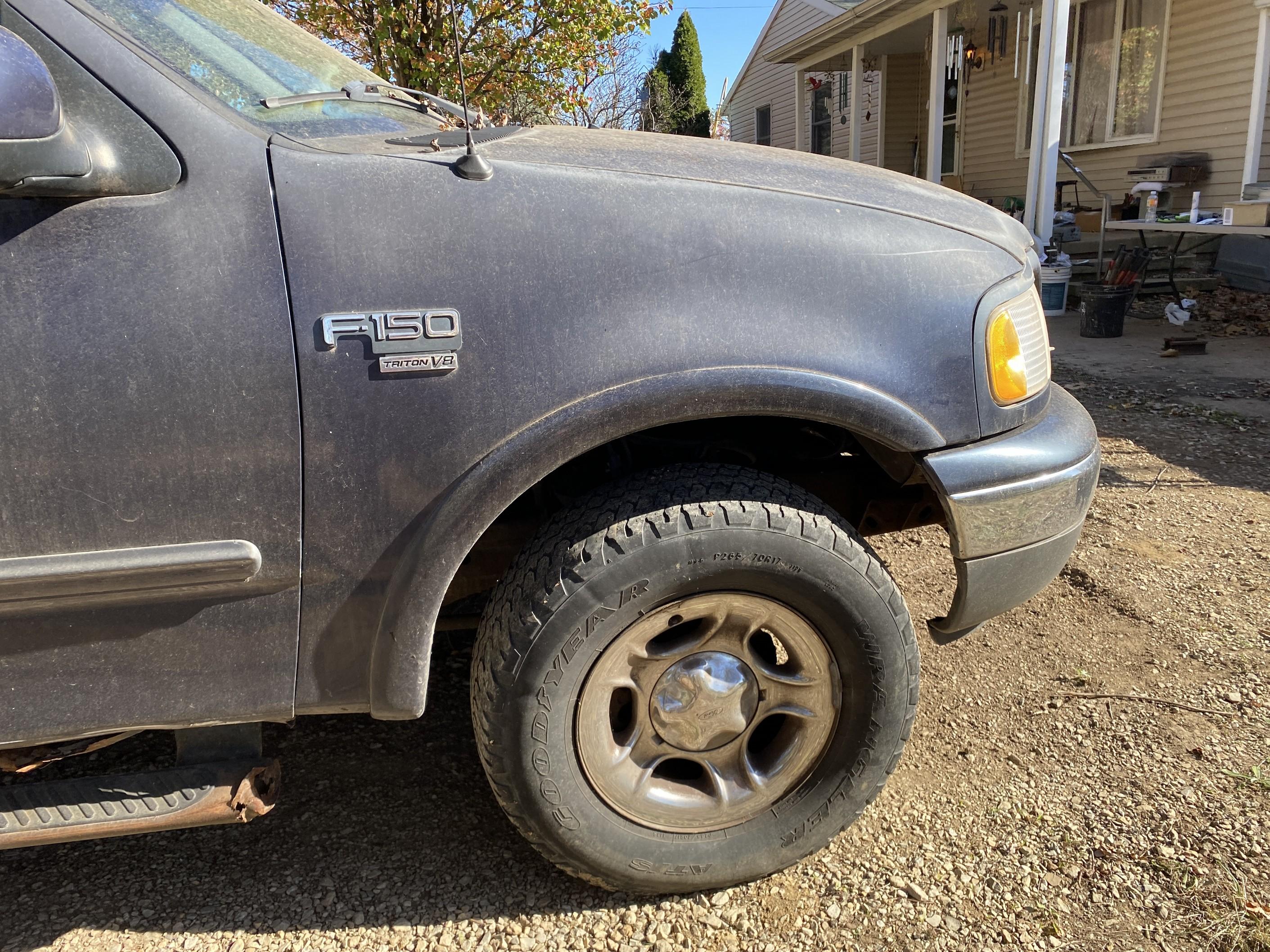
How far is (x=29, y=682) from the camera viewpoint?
1.58 meters

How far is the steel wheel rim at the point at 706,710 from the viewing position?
1852mm

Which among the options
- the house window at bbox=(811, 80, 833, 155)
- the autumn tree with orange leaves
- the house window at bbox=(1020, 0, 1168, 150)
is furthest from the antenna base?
the house window at bbox=(811, 80, 833, 155)

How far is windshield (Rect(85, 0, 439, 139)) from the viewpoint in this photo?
1.66 metres

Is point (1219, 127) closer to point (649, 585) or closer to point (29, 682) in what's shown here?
point (649, 585)

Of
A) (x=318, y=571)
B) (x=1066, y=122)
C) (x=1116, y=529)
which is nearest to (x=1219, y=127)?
(x=1066, y=122)

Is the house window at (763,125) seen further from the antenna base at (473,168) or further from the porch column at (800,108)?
the antenna base at (473,168)

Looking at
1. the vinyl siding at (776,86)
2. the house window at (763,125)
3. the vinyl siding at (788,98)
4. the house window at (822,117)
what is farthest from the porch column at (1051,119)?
the house window at (763,125)

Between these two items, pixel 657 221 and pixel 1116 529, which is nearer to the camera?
pixel 657 221

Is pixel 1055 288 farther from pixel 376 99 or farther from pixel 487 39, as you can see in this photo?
pixel 376 99

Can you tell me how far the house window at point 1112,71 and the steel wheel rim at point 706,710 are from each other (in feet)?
38.3

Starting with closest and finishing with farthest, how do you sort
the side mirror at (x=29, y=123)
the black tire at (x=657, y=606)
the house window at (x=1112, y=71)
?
the side mirror at (x=29, y=123) < the black tire at (x=657, y=606) < the house window at (x=1112, y=71)

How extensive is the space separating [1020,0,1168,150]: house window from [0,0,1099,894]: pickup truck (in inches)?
443

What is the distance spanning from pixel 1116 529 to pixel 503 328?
10.9 ft

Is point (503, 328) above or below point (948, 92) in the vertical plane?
below
